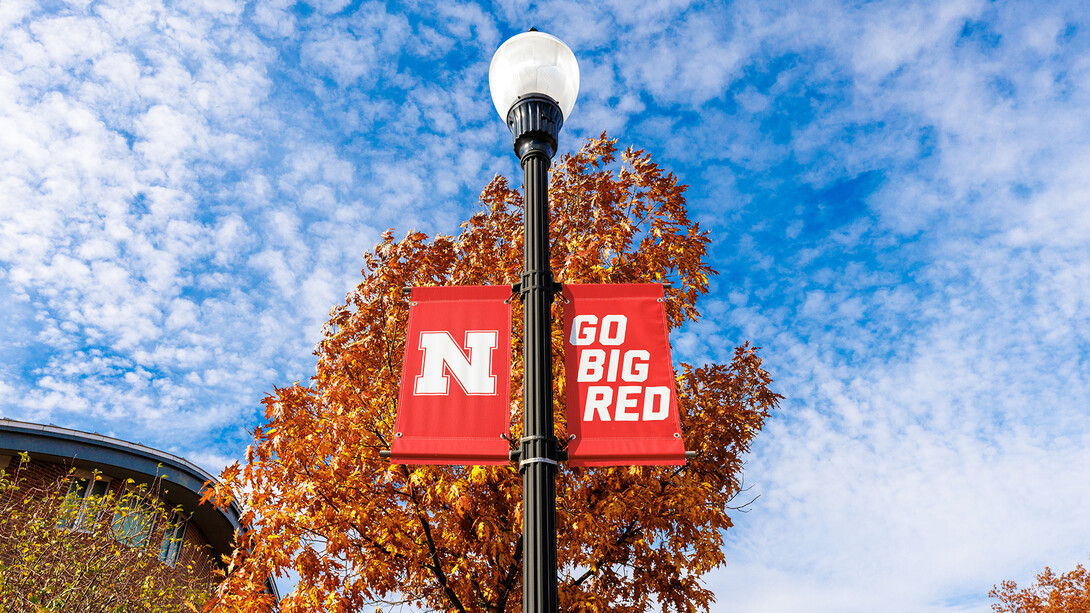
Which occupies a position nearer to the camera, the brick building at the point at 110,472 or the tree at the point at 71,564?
the tree at the point at 71,564

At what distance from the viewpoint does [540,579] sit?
3766 millimetres

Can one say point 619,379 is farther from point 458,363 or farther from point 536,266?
point 458,363

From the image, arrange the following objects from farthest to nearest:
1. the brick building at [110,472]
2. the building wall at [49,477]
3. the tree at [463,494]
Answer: the brick building at [110,472] < the building wall at [49,477] < the tree at [463,494]

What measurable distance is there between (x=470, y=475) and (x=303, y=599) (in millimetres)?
2185

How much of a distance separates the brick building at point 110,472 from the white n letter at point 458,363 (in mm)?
12899

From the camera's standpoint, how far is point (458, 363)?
457cm

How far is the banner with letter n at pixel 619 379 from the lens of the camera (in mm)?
4258

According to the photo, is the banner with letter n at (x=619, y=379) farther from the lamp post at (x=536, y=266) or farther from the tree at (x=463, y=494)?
the tree at (x=463, y=494)

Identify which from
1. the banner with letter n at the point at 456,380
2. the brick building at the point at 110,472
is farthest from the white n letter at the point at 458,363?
the brick building at the point at 110,472

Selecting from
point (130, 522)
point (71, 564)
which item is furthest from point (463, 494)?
point (130, 522)

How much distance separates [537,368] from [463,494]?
3.59 meters

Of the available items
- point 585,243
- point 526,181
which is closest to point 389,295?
point 585,243

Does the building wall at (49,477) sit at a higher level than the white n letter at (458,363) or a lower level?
higher

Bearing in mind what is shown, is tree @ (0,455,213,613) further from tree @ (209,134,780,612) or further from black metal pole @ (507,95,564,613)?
black metal pole @ (507,95,564,613)
